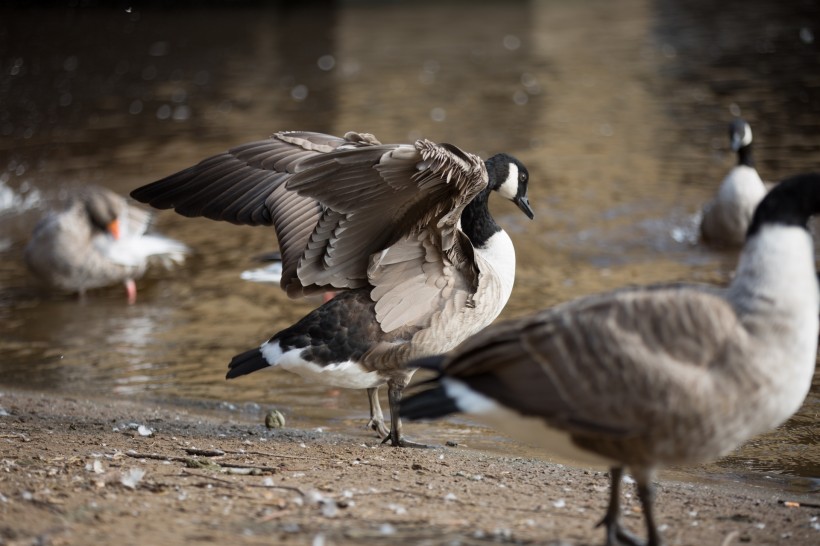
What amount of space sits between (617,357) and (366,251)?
7.49 ft

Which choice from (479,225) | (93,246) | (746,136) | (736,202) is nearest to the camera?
(479,225)

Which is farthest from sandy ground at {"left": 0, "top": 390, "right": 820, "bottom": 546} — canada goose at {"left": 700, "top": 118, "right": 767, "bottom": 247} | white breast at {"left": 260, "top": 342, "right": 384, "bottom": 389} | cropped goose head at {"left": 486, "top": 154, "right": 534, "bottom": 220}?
Result: canada goose at {"left": 700, "top": 118, "right": 767, "bottom": 247}

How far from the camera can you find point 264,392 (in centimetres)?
714

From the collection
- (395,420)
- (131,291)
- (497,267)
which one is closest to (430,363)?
(395,420)

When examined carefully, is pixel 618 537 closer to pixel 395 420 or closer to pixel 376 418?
pixel 395 420

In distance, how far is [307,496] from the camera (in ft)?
14.2

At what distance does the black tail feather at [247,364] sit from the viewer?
18.3 feet

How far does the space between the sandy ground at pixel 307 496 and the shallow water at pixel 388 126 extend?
0.75 m

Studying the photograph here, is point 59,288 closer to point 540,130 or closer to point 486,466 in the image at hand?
point 486,466

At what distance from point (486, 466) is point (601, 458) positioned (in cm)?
144

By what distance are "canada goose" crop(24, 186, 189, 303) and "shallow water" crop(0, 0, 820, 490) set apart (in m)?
A: 0.24

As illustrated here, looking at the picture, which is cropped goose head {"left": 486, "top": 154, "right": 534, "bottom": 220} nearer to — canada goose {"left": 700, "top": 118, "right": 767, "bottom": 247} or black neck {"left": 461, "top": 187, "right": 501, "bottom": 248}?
black neck {"left": 461, "top": 187, "right": 501, "bottom": 248}

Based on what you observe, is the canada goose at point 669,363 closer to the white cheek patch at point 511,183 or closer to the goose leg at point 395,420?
the goose leg at point 395,420

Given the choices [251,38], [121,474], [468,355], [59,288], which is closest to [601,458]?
[468,355]
